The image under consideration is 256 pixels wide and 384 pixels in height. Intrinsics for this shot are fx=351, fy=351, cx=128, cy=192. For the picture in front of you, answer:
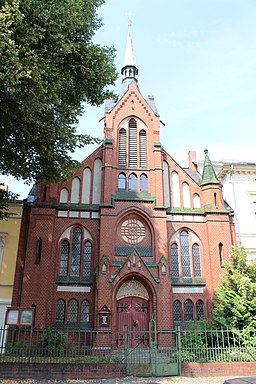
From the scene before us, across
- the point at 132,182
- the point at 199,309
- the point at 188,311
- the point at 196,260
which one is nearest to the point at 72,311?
the point at 188,311

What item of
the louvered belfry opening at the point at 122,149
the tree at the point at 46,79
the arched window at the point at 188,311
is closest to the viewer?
the tree at the point at 46,79

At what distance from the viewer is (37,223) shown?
866 inches

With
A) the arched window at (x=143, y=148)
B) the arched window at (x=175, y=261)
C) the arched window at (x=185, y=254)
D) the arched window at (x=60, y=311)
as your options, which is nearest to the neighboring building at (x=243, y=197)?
the arched window at (x=185, y=254)

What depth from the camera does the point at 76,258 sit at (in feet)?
74.0

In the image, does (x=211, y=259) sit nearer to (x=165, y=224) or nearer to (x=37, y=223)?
(x=165, y=224)

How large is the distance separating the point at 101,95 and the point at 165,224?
34.4ft

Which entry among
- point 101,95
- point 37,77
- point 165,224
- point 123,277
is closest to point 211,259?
point 165,224

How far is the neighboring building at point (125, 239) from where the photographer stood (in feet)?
68.8

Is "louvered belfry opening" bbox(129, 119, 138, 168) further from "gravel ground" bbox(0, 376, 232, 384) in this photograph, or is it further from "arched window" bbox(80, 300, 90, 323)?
"gravel ground" bbox(0, 376, 232, 384)

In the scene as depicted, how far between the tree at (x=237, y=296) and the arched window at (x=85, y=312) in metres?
7.45

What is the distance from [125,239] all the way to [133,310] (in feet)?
14.7

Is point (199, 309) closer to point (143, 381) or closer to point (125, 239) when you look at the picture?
point (125, 239)

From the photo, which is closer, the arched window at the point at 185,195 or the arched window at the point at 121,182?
the arched window at the point at 121,182

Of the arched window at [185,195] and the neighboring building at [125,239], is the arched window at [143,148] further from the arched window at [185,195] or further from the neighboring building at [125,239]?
the arched window at [185,195]
